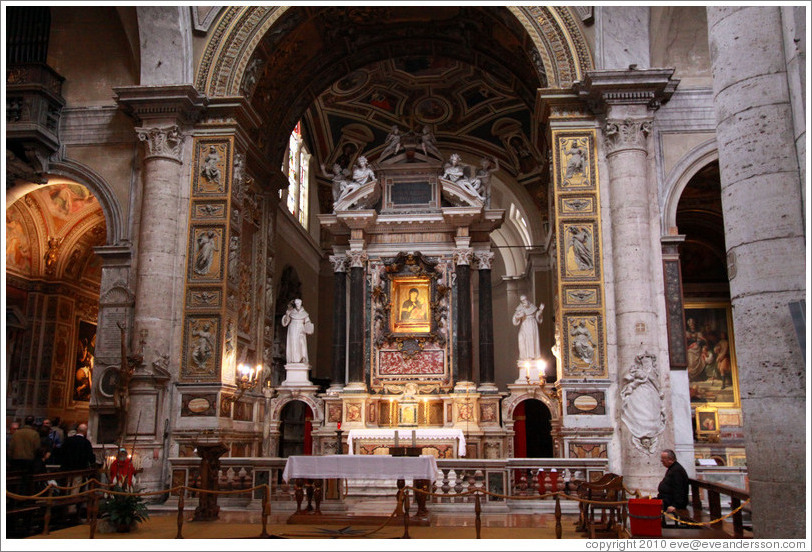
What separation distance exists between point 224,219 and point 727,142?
9767mm

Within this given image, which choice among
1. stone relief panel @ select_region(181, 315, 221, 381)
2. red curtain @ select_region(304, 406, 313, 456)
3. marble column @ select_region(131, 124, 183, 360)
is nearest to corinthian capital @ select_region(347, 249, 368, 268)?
red curtain @ select_region(304, 406, 313, 456)

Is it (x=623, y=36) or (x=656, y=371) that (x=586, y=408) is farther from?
(x=623, y=36)

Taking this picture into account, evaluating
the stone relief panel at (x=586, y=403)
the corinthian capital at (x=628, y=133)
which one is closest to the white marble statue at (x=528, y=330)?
the stone relief panel at (x=586, y=403)

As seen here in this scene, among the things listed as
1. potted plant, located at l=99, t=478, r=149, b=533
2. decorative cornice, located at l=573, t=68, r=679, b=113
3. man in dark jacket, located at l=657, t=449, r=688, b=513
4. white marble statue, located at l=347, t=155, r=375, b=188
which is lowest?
potted plant, located at l=99, t=478, r=149, b=533

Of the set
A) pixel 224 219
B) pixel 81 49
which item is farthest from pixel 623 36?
pixel 81 49

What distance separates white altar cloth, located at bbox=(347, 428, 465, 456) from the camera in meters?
14.5

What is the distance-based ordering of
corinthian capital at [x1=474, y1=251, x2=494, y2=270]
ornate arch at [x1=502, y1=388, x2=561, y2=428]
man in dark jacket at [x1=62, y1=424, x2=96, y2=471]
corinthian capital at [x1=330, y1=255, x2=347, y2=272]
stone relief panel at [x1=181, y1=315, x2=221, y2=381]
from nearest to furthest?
man in dark jacket at [x1=62, y1=424, x2=96, y2=471]
stone relief panel at [x1=181, y1=315, x2=221, y2=381]
ornate arch at [x1=502, y1=388, x2=561, y2=428]
corinthian capital at [x1=474, y1=251, x2=494, y2=270]
corinthian capital at [x1=330, y1=255, x2=347, y2=272]

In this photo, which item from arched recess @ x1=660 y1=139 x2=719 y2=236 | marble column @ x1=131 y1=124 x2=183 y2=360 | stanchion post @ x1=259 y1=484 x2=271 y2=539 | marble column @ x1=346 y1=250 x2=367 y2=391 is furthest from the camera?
marble column @ x1=346 y1=250 x2=367 y2=391

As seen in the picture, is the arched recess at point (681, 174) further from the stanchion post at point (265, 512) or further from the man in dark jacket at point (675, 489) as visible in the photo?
the stanchion post at point (265, 512)

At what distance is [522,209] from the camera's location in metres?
25.0

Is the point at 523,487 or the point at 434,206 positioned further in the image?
the point at 434,206

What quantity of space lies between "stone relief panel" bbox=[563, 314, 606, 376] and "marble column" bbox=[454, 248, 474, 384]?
11.1 feet

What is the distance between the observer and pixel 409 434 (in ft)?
48.9

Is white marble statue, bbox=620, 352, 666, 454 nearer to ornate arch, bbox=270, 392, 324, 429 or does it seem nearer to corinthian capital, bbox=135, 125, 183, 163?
ornate arch, bbox=270, 392, 324, 429
